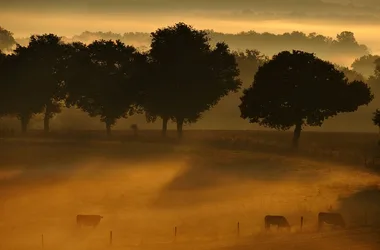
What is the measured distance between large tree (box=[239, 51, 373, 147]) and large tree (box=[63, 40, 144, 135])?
66.0 feet

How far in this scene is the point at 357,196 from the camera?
5981 centimetres

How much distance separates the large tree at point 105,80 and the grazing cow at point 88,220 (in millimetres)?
59245

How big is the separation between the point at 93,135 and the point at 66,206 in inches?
2083

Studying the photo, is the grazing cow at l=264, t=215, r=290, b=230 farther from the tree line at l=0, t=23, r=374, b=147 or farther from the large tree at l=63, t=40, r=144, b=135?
the large tree at l=63, t=40, r=144, b=135

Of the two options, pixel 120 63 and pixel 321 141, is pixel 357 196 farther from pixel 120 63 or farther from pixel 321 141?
pixel 120 63

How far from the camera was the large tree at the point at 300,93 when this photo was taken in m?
91.9

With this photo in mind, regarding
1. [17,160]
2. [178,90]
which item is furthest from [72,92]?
[17,160]

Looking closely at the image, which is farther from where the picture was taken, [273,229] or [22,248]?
[273,229]

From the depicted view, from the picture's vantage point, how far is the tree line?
92.7m

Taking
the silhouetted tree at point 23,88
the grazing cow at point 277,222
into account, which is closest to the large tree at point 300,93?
the silhouetted tree at point 23,88

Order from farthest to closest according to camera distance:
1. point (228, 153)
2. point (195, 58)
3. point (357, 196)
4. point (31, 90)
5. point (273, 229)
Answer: point (31, 90)
point (195, 58)
point (228, 153)
point (357, 196)
point (273, 229)

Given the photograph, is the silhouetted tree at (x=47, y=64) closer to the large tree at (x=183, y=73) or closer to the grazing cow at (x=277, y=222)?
the large tree at (x=183, y=73)

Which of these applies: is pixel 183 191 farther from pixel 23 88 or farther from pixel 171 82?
pixel 23 88

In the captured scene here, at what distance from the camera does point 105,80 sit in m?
106
